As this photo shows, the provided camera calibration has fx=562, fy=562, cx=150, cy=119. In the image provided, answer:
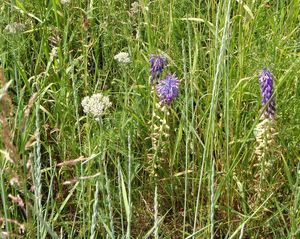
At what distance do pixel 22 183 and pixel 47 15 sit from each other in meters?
1.59

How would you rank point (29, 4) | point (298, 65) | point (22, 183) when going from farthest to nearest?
point (29, 4)
point (298, 65)
point (22, 183)

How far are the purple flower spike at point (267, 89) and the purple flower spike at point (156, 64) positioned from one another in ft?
1.07

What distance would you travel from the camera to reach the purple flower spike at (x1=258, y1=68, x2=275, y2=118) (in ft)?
5.19

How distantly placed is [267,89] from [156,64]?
370 mm

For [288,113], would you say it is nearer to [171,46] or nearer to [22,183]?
[171,46]

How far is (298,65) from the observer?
1.80 m

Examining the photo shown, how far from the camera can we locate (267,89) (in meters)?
1.59

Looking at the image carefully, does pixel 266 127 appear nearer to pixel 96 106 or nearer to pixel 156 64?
pixel 156 64

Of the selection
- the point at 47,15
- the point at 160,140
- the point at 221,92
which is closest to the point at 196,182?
the point at 160,140

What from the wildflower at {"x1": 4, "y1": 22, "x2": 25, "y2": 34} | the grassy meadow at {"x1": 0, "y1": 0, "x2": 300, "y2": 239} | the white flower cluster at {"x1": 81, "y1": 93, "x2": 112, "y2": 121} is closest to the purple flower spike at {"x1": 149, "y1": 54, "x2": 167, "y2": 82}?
the grassy meadow at {"x1": 0, "y1": 0, "x2": 300, "y2": 239}

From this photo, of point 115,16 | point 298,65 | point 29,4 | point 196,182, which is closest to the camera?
point 196,182

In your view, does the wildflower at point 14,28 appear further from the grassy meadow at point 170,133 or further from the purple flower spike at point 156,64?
the purple flower spike at point 156,64

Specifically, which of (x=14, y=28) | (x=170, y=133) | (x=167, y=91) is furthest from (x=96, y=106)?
(x=14, y=28)

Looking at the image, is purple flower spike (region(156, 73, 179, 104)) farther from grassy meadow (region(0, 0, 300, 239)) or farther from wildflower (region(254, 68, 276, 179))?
wildflower (region(254, 68, 276, 179))
